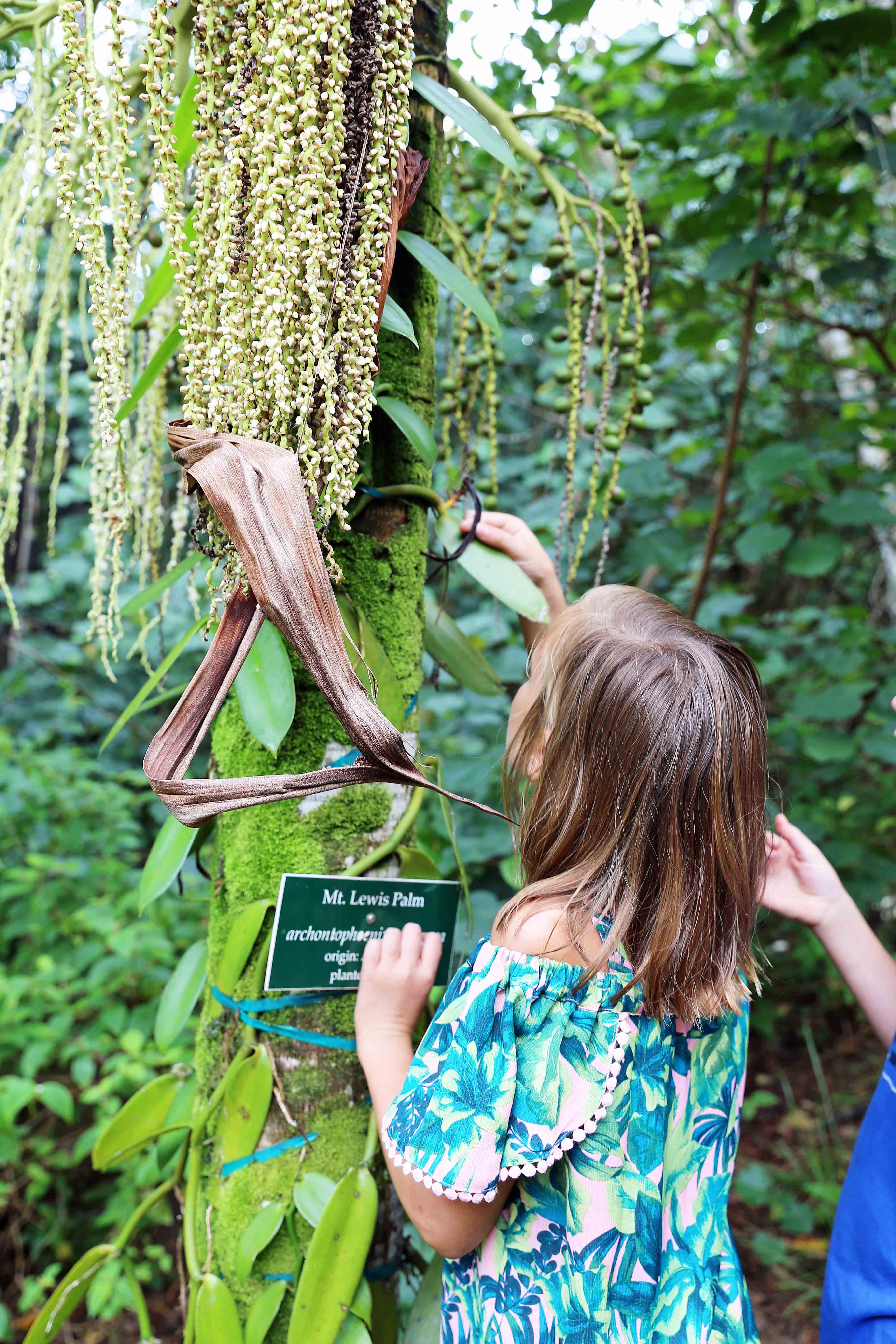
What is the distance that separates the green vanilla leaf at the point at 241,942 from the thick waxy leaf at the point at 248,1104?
7 cm

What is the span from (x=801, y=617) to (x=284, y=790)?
2541 mm

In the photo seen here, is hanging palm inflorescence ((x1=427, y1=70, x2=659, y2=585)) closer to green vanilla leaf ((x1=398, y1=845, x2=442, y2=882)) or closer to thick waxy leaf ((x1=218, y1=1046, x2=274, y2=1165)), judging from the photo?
green vanilla leaf ((x1=398, y1=845, x2=442, y2=882))

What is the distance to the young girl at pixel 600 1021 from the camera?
2.52 feet

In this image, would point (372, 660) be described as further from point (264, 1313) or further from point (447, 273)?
point (264, 1313)

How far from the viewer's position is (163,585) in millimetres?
898

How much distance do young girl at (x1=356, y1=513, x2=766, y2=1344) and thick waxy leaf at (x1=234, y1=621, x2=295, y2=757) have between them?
25 centimetres

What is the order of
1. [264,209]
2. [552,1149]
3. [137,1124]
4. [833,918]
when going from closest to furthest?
[264,209], [552,1149], [137,1124], [833,918]

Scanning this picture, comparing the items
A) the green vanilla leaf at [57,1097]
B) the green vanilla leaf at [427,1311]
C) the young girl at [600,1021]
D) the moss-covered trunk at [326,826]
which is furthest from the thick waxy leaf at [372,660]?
the green vanilla leaf at [57,1097]

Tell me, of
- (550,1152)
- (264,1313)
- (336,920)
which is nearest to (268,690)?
(336,920)

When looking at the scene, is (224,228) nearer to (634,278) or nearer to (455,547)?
(455,547)

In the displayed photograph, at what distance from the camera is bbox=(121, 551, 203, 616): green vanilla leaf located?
Result: 0.87 meters

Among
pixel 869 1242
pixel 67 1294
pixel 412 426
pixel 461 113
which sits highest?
pixel 461 113

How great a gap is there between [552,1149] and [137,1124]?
1.73 ft

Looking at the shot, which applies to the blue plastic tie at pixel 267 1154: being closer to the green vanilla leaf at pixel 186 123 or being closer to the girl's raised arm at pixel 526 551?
the girl's raised arm at pixel 526 551
